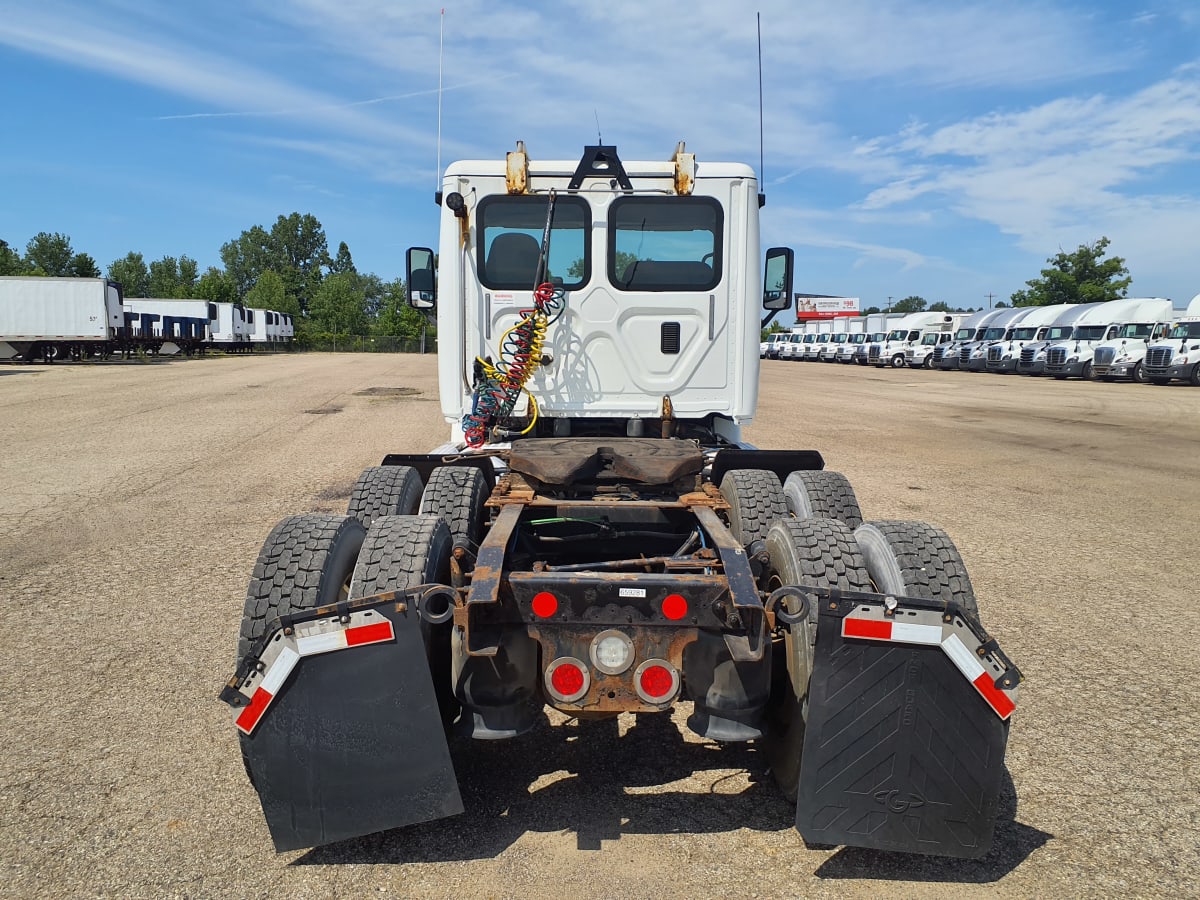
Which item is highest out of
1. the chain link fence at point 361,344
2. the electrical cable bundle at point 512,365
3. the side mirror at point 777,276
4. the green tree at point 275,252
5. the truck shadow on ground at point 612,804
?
the green tree at point 275,252

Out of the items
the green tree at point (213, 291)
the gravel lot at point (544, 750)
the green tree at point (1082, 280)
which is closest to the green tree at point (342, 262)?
the green tree at point (213, 291)

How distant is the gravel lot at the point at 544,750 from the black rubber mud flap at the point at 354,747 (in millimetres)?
246

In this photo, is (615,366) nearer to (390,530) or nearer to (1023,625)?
(390,530)

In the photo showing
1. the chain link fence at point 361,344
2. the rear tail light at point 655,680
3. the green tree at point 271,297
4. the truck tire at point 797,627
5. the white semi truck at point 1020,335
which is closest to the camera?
the rear tail light at point 655,680

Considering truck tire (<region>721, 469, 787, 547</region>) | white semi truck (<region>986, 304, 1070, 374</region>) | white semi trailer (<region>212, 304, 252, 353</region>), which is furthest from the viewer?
white semi trailer (<region>212, 304, 252, 353</region>)

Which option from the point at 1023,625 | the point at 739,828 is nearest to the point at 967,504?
the point at 1023,625

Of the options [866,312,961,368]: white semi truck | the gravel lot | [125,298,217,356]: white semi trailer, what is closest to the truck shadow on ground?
the gravel lot

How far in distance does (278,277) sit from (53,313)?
69.0m

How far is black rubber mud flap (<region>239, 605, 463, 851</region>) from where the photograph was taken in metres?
2.61

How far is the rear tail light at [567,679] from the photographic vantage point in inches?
110

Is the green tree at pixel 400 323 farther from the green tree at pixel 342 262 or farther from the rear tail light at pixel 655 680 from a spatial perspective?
the rear tail light at pixel 655 680

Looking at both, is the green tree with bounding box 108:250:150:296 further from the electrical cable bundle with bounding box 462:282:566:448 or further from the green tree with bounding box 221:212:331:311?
the electrical cable bundle with bounding box 462:282:566:448

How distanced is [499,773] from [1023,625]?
3.58 metres

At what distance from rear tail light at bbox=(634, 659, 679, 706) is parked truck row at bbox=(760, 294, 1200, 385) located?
31858 mm
